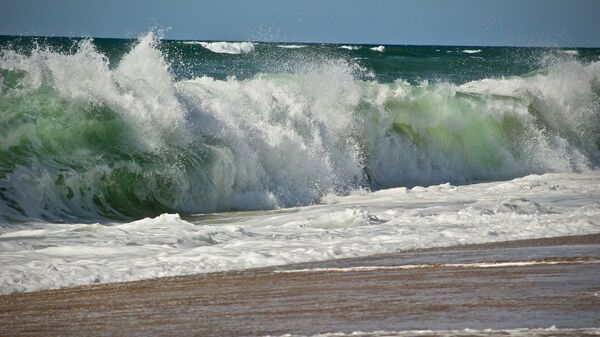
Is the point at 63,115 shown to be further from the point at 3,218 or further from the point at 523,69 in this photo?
the point at 523,69

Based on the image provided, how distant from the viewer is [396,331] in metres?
5.43

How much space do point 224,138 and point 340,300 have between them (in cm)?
997

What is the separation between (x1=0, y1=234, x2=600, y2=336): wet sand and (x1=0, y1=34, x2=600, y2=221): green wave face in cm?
513

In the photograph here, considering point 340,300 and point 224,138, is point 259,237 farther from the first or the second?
point 224,138

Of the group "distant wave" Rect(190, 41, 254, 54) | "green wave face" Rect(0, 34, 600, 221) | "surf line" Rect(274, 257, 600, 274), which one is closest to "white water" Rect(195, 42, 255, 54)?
"distant wave" Rect(190, 41, 254, 54)

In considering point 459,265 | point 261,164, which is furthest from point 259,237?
point 261,164

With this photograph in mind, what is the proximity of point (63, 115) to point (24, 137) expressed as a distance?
87cm

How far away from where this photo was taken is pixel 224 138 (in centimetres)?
1612

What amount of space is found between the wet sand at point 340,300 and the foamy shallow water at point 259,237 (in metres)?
0.44

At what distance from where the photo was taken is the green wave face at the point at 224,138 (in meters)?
13.6

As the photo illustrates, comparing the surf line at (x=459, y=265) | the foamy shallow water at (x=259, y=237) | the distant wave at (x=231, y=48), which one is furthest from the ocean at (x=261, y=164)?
the distant wave at (x=231, y=48)

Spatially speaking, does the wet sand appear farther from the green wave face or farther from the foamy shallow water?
the green wave face

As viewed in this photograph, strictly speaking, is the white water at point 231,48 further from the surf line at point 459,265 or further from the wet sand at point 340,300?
the wet sand at point 340,300

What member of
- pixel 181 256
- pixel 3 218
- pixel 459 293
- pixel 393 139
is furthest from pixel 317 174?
pixel 459 293
